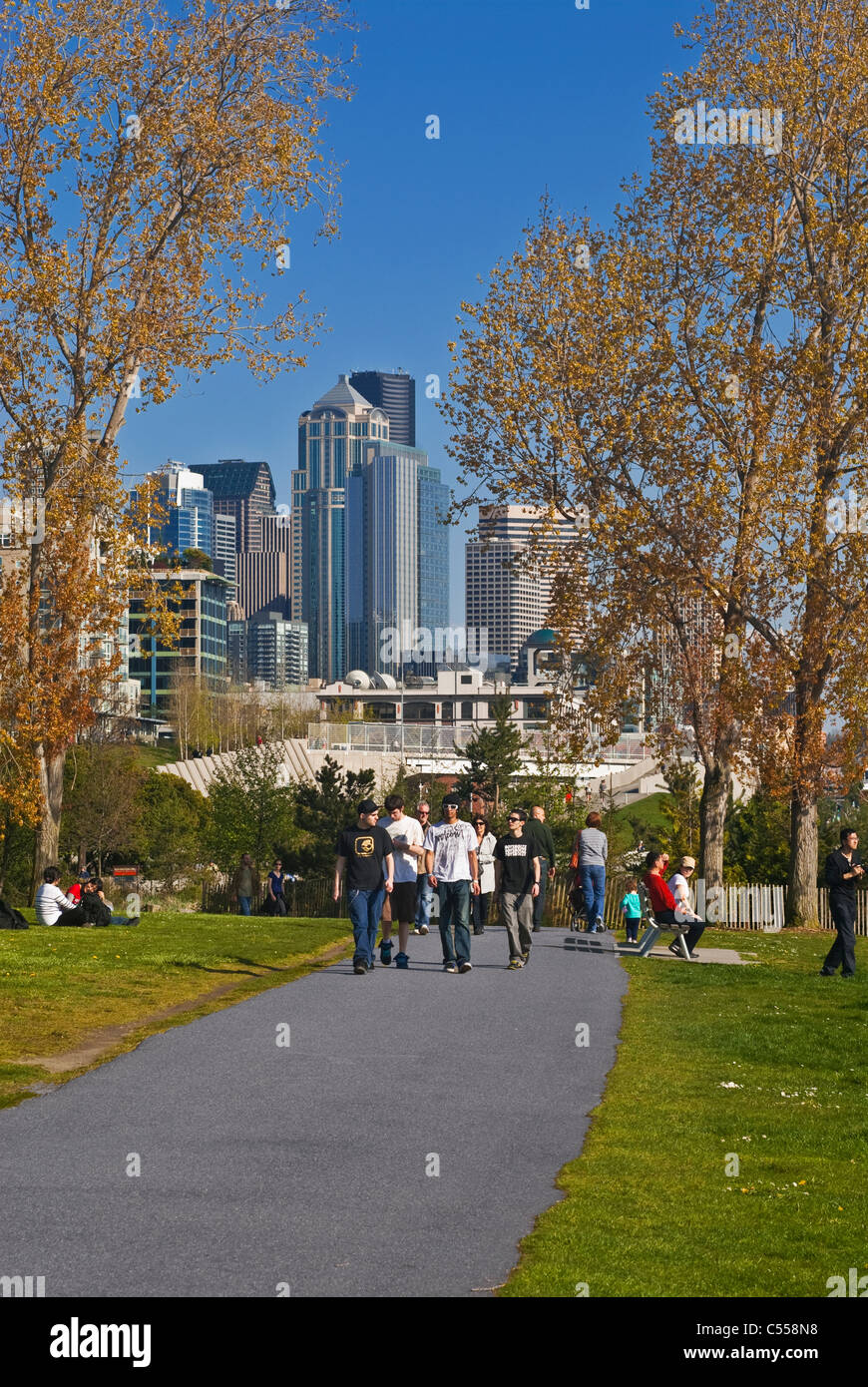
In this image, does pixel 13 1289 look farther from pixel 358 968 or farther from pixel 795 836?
pixel 795 836

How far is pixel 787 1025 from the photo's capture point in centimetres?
1538

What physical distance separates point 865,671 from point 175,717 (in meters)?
110

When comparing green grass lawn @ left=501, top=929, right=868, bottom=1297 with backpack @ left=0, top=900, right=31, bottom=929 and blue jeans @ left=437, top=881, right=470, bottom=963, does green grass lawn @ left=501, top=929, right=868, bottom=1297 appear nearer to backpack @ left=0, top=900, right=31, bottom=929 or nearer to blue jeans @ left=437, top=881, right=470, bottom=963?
blue jeans @ left=437, top=881, right=470, bottom=963

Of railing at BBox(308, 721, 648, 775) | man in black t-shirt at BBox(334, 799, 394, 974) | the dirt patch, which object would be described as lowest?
the dirt patch

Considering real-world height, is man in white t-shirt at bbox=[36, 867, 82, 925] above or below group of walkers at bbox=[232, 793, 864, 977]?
below

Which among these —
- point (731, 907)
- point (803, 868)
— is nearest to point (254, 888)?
point (731, 907)

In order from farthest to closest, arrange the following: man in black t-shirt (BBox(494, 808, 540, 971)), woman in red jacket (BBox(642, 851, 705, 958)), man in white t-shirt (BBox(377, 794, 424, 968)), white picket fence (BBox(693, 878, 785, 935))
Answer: white picket fence (BBox(693, 878, 785, 935)) < woman in red jacket (BBox(642, 851, 705, 958)) < man in black t-shirt (BBox(494, 808, 540, 971)) < man in white t-shirt (BBox(377, 794, 424, 968))

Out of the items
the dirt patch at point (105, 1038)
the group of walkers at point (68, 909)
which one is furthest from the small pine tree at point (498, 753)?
the dirt patch at point (105, 1038)

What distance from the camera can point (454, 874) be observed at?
18.4 m

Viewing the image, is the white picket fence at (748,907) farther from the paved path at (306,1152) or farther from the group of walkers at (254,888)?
the paved path at (306,1152)

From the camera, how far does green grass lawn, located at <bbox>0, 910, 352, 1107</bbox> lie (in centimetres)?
1307

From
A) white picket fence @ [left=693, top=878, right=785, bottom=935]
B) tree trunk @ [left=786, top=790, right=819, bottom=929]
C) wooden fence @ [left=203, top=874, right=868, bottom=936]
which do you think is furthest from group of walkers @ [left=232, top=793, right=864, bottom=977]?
tree trunk @ [left=786, top=790, right=819, bottom=929]

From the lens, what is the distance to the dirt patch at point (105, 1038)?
11.9 metres

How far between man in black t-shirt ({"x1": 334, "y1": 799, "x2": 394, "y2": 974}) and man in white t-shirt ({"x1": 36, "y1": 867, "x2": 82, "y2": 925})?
28.0ft
